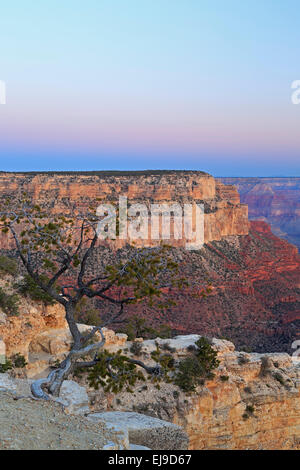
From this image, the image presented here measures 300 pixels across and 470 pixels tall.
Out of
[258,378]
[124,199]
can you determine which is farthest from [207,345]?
[124,199]

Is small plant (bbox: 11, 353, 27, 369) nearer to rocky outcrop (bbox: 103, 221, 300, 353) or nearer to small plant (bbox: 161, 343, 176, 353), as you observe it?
small plant (bbox: 161, 343, 176, 353)

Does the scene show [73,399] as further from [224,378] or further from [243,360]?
[243,360]

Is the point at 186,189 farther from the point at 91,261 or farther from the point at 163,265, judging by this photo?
the point at 163,265

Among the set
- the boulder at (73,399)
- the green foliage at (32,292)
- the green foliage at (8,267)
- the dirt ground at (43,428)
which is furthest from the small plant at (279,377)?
the green foliage at (8,267)

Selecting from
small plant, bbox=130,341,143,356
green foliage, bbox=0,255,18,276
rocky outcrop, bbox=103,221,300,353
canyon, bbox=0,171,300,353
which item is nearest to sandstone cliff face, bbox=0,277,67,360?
green foliage, bbox=0,255,18,276

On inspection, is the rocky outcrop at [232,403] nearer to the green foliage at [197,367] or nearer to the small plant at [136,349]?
the small plant at [136,349]
